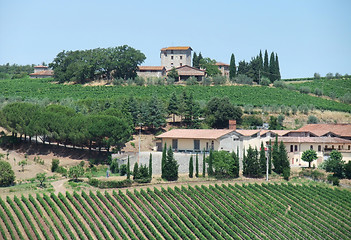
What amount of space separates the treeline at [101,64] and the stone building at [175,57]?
800 cm

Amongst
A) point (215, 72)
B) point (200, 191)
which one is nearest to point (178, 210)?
point (200, 191)

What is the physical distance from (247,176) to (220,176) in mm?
2993

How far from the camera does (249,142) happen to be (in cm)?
6400

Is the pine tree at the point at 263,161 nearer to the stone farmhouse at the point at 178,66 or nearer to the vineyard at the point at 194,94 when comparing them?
the vineyard at the point at 194,94

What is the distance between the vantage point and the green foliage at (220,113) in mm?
77375

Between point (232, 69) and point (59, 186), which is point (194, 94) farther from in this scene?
point (59, 186)

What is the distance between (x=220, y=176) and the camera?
57.0m

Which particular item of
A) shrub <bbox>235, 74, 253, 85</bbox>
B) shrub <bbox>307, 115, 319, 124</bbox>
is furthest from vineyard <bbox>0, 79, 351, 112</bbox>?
shrub <bbox>307, 115, 319, 124</bbox>

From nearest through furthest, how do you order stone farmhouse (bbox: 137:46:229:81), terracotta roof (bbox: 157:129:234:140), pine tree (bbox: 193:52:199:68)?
terracotta roof (bbox: 157:129:234:140) → stone farmhouse (bbox: 137:46:229:81) → pine tree (bbox: 193:52:199:68)

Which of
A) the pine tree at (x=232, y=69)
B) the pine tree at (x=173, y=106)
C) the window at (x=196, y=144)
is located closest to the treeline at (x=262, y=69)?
the pine tree at (x=232, y=69)

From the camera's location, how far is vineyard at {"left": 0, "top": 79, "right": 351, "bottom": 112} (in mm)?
94812

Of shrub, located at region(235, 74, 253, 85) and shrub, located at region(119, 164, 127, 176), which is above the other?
shrub, located at region(235, 74, 253, 85)

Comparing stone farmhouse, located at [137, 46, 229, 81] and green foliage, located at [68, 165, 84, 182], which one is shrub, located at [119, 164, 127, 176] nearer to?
green foliage, located at [68, 165, 84, 182]

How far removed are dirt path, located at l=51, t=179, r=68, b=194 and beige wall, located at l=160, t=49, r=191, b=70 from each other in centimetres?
6305
